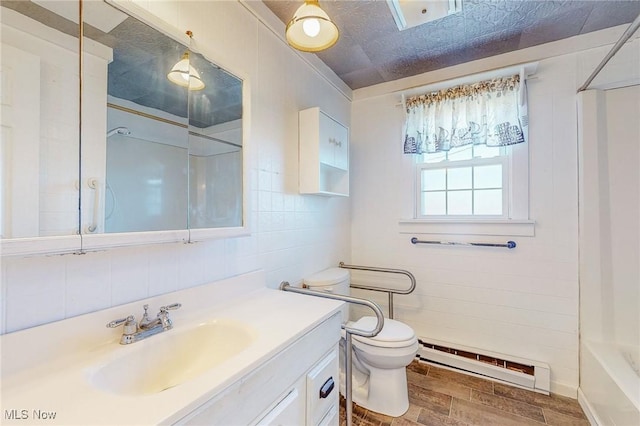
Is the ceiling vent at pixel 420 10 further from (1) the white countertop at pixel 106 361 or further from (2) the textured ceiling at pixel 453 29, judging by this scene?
(1) the white countertop at pixel 106 361

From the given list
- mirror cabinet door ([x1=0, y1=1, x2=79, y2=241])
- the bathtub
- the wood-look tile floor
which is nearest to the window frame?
the bathtub

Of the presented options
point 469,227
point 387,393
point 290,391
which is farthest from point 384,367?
point 469,227

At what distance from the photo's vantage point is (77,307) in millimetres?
835

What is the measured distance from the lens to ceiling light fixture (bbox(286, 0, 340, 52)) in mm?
1042

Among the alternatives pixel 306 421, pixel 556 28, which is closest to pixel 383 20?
pixel 556 28

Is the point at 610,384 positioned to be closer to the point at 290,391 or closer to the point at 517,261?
the point at 517,261

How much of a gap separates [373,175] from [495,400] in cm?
182

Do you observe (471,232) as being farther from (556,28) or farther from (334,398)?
(334,398)

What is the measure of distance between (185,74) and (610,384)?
99.3 inches

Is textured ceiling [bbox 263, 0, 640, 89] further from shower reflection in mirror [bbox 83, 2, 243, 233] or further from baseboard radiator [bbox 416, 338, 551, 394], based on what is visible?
baseboard radiator [bbox 416, 338, 551, 394]

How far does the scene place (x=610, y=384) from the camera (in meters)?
1.41

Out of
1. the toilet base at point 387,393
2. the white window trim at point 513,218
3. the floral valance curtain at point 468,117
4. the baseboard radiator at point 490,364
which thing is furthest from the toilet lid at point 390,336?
the floral valance curtain at point 468,117

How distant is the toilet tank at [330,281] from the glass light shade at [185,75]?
129cm

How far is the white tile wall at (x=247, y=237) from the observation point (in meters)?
0.79
